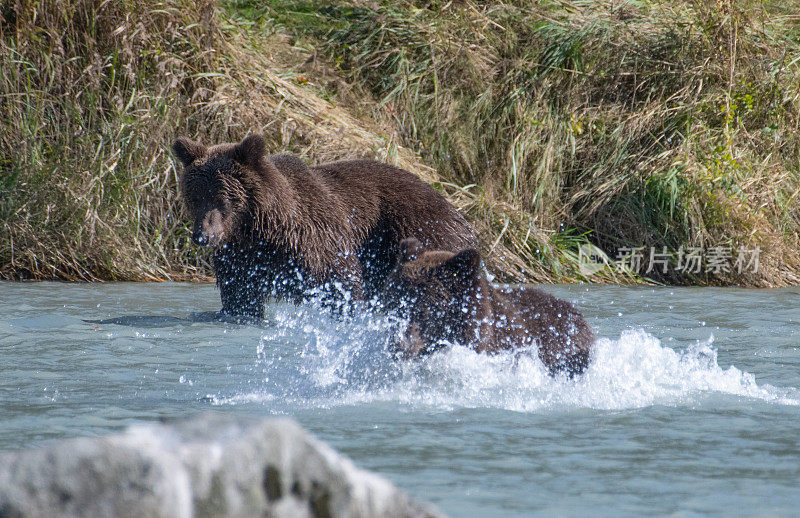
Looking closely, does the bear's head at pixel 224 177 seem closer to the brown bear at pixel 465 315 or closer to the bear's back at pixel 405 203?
the bear's back at pixel 405 203

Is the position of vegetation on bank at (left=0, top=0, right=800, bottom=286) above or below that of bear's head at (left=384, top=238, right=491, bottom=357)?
above

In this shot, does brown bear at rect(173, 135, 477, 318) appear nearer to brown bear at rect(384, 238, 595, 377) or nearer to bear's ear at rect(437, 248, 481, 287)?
brown bear at rect(384, 238, 595, 377)

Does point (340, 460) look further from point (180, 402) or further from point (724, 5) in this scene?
point (724, 5)

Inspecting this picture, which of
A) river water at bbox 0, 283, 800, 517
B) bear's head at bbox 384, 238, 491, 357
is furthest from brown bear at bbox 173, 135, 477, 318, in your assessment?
bear's head at bbox 384, 238, 491, 357

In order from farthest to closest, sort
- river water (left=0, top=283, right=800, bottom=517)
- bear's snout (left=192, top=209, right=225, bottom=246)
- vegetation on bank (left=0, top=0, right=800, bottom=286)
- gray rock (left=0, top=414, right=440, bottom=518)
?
vegetation on bank (left=0, top=0, right=800, bottom=286), bear's snout (left=192, top=209, right=225, bottom=246), river water (left=0, top=283, right=800, bottom=517), gray rock (left=0, top=414, right=440, bottom=518)

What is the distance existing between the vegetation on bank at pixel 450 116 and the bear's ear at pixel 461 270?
5296 millimetres

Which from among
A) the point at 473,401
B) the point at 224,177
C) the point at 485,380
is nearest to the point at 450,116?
the point at 224,177

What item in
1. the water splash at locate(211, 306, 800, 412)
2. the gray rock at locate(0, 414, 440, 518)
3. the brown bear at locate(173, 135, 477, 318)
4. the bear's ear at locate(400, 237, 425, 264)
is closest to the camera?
the gray rock at locate(0, 414, 440, 518)

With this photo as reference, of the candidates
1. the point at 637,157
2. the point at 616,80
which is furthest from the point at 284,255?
the point at 616,80

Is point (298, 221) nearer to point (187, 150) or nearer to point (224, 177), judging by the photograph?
point (224, 177)

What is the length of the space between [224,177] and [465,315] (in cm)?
291

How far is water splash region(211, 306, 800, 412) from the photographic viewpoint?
14.7 feet

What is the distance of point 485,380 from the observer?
477cm

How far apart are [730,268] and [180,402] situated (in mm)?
8066
